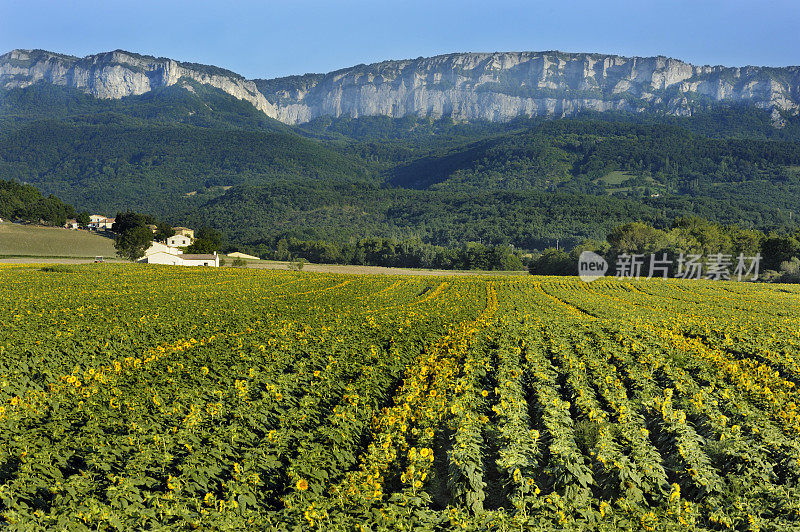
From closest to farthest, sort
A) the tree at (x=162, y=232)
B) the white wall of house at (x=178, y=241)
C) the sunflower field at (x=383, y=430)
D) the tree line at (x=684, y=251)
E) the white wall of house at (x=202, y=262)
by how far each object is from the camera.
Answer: the sunflower field at (x=383, y=430) < the tree line at (x=684, y=251) < the white wall of house at (x=202, y=262) < the tree at (x=162, y=232) < the white wall of house at (x=178, y=241)

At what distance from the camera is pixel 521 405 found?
1151 cm

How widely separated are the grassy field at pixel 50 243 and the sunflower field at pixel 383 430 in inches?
3354

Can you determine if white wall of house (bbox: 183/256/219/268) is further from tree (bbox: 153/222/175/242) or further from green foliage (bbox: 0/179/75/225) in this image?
green foliage (bbox: 0/179/75/225)

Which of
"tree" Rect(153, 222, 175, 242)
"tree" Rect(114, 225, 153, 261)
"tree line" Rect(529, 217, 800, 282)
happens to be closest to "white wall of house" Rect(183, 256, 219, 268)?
"tree" Rect(114, 225, 153, 261)

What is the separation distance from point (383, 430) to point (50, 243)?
105 meters

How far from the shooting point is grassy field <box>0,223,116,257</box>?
9324 cm

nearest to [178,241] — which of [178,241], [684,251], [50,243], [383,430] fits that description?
[178,241]

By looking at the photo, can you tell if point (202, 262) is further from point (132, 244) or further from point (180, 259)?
point (132, 244)

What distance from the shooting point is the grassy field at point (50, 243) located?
93.2m

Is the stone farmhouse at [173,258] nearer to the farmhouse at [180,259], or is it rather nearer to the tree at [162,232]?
the farmhouse at [180,259]

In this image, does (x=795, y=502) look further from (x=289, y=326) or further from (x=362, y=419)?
(x=289, y=326)

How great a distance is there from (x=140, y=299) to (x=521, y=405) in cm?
2392

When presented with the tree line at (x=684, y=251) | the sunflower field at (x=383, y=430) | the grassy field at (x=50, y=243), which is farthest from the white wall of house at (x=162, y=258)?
the sunflower field at (x=383, y=430)

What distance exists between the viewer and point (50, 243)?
323 feet
